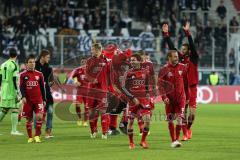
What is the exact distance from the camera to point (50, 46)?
1528 inches

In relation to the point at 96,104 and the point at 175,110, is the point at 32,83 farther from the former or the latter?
the point at 175,110

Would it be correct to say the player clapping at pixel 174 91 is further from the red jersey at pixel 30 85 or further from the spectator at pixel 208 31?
the spectator at pixel 208 31

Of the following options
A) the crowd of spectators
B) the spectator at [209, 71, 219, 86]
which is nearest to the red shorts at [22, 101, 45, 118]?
the spectator at [209, 71, 219, 86]

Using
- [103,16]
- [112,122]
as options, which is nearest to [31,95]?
[112,122]

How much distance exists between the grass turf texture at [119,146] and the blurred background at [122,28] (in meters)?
13.8

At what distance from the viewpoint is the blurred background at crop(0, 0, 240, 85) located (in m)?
39.0

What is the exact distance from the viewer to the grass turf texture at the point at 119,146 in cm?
1521

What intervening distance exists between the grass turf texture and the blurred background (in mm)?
13801

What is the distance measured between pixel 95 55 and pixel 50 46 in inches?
782

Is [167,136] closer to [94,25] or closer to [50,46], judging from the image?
[50,46]

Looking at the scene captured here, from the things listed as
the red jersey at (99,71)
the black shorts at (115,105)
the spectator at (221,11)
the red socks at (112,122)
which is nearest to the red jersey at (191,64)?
the red jersey at (99,71)

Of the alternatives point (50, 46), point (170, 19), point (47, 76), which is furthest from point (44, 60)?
point (170, 19)

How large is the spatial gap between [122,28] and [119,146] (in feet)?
86.1

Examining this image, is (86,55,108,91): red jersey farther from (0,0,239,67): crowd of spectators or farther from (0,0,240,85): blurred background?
(0,0,239,67): crowd of spectators
